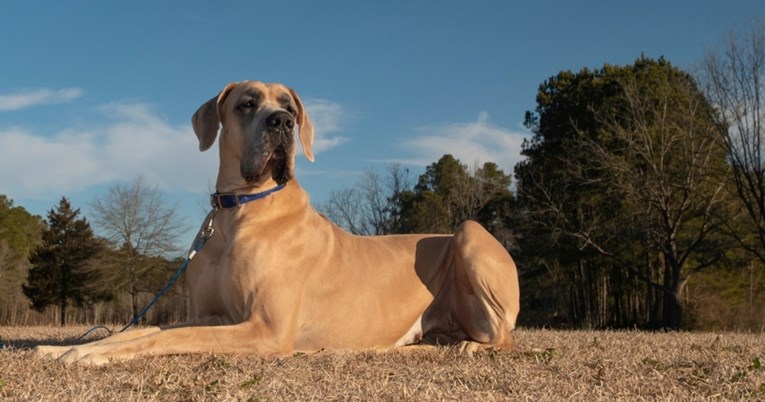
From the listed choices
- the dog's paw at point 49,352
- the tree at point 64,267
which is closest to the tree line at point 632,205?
the tree at point 64,267

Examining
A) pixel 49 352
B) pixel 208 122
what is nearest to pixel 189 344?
pixel 49 352

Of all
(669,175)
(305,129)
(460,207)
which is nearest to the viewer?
(305,129)

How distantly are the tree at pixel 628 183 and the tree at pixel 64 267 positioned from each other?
2171 cm

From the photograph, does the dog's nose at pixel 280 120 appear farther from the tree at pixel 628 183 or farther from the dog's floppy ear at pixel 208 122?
the tree at pixel 628 183

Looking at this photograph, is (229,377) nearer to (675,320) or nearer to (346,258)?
(346,258)

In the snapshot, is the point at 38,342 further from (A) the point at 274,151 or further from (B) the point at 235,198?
(A) the point at 274,151

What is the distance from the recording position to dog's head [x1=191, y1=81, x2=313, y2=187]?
4.35 meters

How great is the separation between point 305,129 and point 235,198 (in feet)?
3.17

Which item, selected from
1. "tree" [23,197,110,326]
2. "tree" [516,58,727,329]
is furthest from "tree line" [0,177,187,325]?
"tree" [516,58,727,329]

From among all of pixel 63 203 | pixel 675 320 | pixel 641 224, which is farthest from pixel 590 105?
pixel 63 203

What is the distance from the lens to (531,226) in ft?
86.5

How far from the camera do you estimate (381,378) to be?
3.40 m

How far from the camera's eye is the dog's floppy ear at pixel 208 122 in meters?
4.69

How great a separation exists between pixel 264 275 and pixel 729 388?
2655mm
